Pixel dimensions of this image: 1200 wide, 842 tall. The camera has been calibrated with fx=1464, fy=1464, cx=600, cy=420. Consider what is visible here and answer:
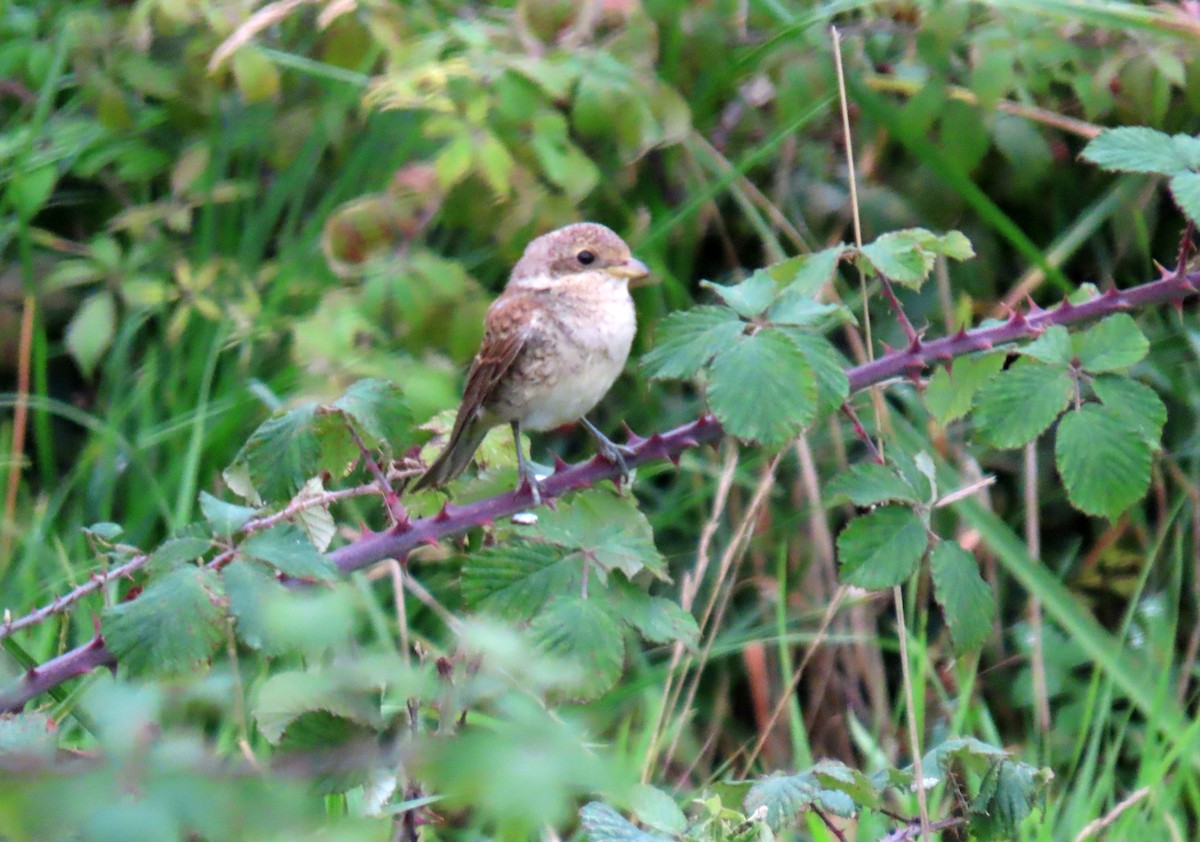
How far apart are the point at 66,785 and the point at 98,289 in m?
3.81

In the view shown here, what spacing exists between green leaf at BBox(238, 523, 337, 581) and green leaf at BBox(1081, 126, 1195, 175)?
1089 mm

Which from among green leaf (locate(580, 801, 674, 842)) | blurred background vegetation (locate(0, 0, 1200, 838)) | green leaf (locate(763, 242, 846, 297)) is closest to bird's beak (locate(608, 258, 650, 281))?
blurred background vegetation (locate(0, 0, 1200, 838))

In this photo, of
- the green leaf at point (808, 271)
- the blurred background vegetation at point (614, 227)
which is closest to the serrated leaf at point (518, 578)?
the green leaf at point (808, 271)

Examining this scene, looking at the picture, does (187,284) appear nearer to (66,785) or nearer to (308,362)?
(308,362)

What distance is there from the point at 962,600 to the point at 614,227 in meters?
2.47

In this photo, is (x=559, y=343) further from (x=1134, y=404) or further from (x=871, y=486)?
(x=1134, y=404)

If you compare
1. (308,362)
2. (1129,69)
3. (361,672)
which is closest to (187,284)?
(308,362)

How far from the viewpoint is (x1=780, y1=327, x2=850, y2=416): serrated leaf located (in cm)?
179

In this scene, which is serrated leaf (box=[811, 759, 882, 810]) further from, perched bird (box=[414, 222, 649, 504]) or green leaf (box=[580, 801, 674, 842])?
perched bird (box=[414, 222, 649, 504])

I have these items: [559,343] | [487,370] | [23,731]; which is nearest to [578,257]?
[559,343]

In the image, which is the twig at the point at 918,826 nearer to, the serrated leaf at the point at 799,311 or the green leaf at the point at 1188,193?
the serrated leaf at the point at 799,311

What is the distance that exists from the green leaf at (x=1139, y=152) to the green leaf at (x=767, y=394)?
1.67 ft

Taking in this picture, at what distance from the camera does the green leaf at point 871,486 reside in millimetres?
1805

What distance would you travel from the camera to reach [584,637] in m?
1.59
